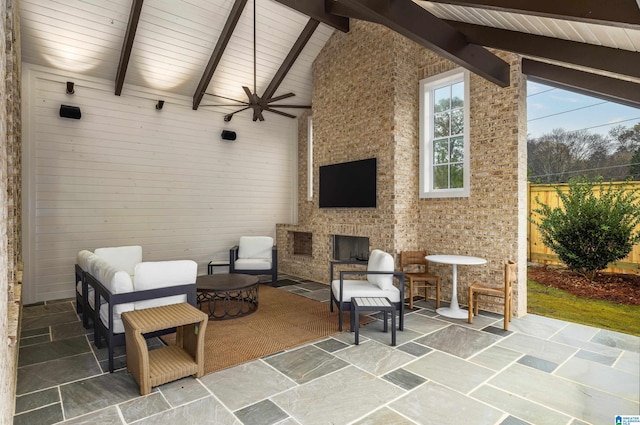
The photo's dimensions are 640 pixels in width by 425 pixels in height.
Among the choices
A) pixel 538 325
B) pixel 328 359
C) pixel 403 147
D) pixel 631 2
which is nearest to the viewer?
pixel 631 2

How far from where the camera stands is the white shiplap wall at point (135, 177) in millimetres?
5422

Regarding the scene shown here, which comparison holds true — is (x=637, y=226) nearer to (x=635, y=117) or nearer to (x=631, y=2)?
(x=635, y=117)

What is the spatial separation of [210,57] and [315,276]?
14.6ft

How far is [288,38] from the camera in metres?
6.38

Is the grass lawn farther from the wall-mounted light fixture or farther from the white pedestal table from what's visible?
the wall-mounted light fixture

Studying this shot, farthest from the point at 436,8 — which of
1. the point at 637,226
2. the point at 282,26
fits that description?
the point at 637,226

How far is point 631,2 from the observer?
218cm

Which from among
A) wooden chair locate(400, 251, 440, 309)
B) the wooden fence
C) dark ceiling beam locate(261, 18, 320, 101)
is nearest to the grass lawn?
wooden chair locate(400, 251, 440, 309)

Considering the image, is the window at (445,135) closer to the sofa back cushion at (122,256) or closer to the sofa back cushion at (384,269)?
the sofa back cushion at (384,269)

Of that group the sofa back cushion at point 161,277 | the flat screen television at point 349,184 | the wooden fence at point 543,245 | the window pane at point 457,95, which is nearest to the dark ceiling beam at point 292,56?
the flat screen television at point 349,184

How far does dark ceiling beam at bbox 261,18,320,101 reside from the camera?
606 cm

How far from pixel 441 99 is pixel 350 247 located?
9.74 feet

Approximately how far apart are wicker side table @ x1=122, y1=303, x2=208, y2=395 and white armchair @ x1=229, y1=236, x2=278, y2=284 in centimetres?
301

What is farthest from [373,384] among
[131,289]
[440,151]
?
[440,151]
